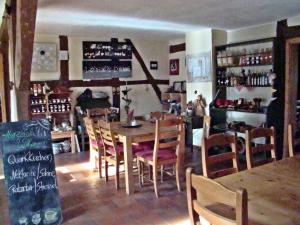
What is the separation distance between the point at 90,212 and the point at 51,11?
8.27 ft

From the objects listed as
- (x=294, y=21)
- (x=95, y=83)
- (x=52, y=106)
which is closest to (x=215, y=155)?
(x=294, y=21)

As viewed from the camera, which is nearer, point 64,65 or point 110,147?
point 110,147

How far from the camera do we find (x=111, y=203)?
349cm

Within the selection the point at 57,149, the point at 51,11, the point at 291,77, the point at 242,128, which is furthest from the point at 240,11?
the point at 57,149

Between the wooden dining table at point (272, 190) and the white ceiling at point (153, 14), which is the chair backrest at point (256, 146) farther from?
the white ceiling at point (153, 14)

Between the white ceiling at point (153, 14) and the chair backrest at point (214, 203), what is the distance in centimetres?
257

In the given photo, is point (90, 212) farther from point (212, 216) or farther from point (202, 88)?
point (202, 88)

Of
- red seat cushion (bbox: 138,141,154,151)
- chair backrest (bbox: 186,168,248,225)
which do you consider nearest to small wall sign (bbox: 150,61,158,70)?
red seat cushion (bbox: 138,141,154,151)

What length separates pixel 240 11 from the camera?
13.4ft

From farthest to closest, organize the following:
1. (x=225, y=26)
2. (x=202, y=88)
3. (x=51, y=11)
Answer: (x=202, y=88)
(x=225, y=26)
(x=51, y=11)

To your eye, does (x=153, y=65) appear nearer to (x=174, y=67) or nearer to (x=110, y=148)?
(x=174, y=67)

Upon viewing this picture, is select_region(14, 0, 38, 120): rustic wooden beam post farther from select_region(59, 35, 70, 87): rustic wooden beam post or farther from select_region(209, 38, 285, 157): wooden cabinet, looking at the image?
select_region(209, 38, 285, 157): wooden cabinet

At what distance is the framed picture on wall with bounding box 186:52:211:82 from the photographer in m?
5.71

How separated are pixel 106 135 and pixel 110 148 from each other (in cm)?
27
